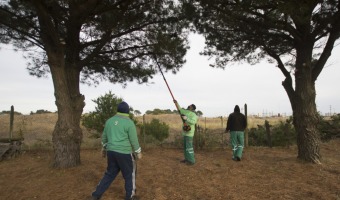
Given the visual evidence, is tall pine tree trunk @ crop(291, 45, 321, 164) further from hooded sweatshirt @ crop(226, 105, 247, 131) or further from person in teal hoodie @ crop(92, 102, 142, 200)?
person in teal hoodie @ crop(92, 102, 142, 200)

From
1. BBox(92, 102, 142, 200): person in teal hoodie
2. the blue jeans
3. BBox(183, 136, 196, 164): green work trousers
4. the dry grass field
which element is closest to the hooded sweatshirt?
the dry grass field

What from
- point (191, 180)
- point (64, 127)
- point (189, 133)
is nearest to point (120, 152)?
point (191, 180)

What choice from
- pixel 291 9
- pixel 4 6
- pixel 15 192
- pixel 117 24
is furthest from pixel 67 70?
pixel 291 9

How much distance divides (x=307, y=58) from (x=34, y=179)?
8036 mm

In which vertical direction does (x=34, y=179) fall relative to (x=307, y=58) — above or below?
below

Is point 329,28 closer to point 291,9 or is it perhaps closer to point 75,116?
point 291,9

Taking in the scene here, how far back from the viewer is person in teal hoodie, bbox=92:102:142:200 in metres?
5.94

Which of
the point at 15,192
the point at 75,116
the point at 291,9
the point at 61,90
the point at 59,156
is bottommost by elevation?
the point at 15,192

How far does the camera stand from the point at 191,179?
7.68m

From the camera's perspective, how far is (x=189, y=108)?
985 cm

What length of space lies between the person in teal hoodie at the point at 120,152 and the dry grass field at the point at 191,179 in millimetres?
505

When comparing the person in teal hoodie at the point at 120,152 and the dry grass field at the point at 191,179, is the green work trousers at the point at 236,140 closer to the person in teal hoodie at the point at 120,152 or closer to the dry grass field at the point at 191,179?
the dry grass field at the point at 191,179

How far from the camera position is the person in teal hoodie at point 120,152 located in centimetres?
594

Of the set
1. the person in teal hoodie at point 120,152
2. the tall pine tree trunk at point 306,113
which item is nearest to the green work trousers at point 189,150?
the tall pine tree trunk at point 306,113
